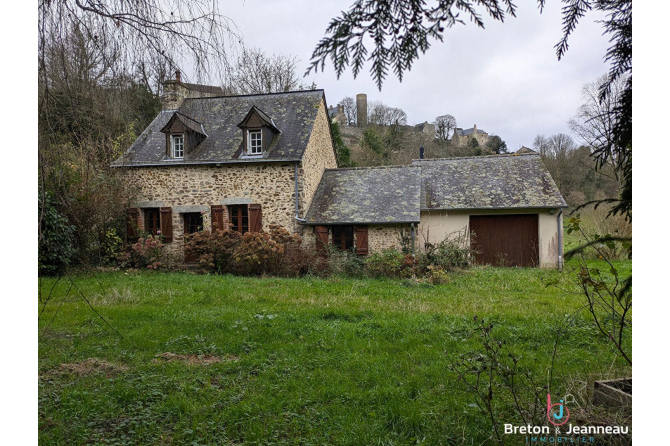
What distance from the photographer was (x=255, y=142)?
13.5 m

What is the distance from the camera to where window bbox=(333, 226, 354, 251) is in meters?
13.1

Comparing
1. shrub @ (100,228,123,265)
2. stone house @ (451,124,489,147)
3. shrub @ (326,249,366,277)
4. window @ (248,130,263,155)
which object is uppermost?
stone house @ (451,124,489,147)

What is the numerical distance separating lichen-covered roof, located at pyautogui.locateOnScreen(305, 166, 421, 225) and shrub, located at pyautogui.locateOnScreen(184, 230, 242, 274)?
2515 millimetres

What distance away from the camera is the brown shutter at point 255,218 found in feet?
43.3

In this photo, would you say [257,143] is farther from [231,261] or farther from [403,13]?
[403,13]

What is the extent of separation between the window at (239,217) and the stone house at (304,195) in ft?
0.11

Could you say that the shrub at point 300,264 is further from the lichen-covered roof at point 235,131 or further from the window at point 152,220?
the window at point 152,220

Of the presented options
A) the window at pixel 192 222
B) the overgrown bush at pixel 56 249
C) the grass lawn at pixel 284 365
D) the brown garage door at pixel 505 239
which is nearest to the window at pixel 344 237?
the brown garage door at pixel 505 239

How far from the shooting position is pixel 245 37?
340 centimetres

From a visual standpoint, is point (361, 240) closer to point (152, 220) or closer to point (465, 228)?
point (465, 228)

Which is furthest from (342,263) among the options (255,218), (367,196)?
(255,218)

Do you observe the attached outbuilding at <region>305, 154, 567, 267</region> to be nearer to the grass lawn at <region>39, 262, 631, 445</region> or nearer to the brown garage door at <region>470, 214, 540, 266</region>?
the brown garage door at <region>470, 214, 540, 266</region>

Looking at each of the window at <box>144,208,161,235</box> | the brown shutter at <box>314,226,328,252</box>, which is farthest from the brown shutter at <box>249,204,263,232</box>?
the window at <box>144,208,161,235</box>

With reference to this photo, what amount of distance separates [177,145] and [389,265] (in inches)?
338
